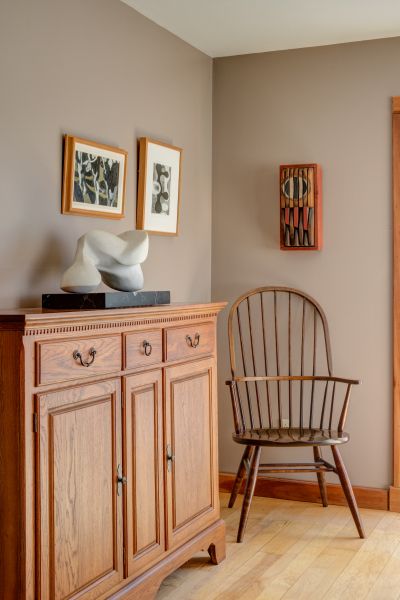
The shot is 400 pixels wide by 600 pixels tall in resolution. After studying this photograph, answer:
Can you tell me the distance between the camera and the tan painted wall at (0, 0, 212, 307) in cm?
299

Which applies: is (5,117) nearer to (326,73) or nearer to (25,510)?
(25,510)

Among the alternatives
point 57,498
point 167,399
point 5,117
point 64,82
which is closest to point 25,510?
point 57,498

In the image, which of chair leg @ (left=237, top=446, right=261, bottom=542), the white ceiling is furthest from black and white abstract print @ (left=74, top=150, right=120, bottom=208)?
chair leg @ (left=237, top=446, right=261, bottom=542)

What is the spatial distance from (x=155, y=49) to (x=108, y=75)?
1.66 feet

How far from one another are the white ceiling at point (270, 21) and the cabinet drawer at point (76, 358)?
1.83 meters

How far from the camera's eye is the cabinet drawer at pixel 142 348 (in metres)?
2.86

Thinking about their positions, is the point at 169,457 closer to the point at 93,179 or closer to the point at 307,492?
the point at 93,179

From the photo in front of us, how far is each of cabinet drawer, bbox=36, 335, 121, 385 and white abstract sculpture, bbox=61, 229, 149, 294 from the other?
1.01 feet

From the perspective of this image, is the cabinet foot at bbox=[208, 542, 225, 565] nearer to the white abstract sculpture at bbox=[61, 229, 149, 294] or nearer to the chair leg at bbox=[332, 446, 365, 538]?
the chair leg at bbox=[332, 446, 365, 538]

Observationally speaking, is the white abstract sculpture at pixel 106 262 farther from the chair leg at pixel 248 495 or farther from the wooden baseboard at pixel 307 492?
the wooden baseboard at pixel 307 492

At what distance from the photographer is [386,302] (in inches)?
168

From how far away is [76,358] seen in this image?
2561mm

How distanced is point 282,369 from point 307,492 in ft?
2.27

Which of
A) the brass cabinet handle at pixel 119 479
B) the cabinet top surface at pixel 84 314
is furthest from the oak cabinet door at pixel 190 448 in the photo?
the brass cabinet handle at pixel 119 479
